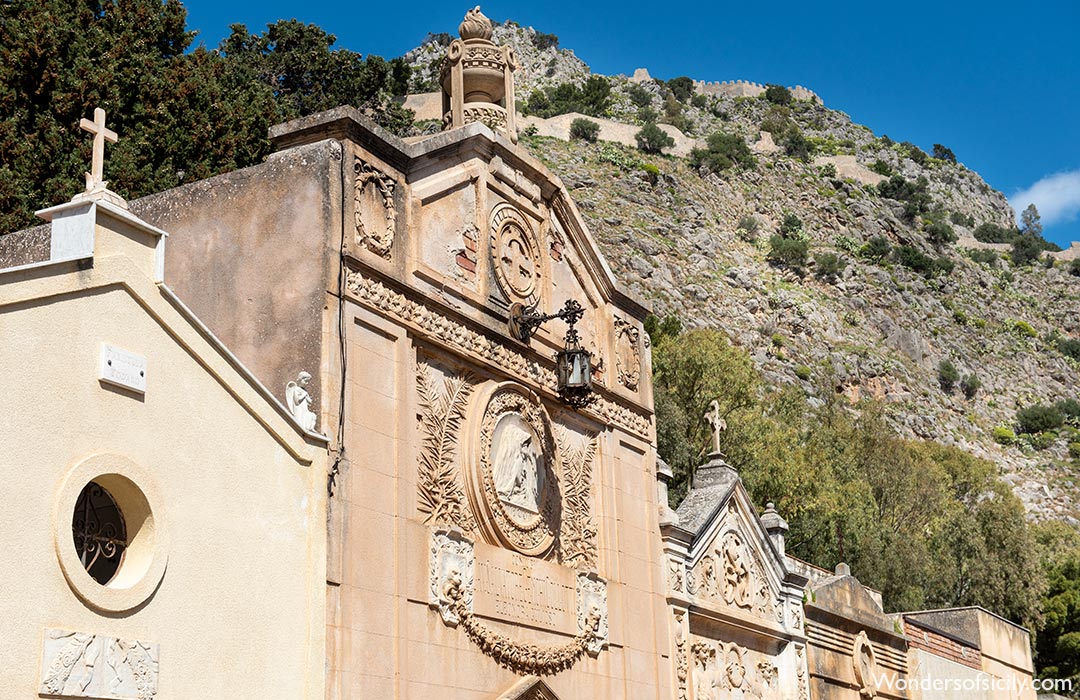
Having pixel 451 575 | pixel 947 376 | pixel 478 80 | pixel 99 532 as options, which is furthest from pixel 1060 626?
pixel 99 532

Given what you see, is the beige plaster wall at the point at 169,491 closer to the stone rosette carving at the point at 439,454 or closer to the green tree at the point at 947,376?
the stone rosette carving at the point at 439,454

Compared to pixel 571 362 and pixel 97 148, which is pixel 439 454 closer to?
pixel 571 362

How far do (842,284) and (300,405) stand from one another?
→ 247ft

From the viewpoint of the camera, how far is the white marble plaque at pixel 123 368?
9805 millimetres

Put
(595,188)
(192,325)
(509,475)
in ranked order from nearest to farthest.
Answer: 1. (192,325)
2. (509,475)
3. (595,188)

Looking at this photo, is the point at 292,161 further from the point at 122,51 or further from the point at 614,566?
the point at 122,51

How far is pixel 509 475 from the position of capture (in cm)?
1470

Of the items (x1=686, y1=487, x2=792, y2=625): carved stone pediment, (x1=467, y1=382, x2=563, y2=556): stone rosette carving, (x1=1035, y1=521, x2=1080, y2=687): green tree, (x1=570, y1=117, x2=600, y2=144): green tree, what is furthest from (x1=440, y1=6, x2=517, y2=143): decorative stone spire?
(x1=570, y1=117, x2=600, y2=144): green tree

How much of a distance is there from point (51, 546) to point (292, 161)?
16.9ft

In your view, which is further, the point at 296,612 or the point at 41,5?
the point at 41,5

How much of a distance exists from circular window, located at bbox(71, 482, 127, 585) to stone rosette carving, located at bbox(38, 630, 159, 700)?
673mm

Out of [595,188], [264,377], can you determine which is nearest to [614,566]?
[264,377]

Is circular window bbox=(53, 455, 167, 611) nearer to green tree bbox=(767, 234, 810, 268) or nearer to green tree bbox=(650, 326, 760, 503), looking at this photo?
green tree bbox=(650, 326, 760, 503)

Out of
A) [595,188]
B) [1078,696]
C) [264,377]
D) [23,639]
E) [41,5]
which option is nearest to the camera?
[23,639]
